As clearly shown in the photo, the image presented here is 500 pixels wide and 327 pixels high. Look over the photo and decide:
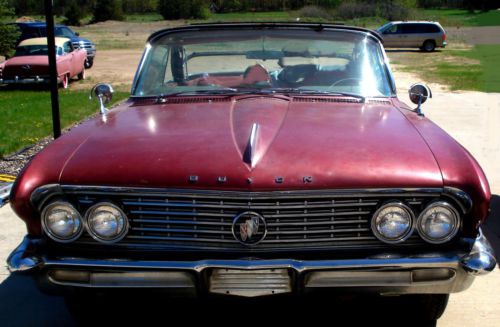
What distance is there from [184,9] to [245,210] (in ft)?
178

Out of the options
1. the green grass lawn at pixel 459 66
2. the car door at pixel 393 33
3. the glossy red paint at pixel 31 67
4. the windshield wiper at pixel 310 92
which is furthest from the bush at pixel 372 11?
the windshield wiper at pixel 310 92

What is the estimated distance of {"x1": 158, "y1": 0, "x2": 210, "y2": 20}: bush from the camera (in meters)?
53.6

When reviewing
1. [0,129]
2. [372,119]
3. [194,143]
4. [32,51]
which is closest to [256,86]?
[372,119]

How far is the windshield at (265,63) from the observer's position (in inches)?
174

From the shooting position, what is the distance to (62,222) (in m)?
3.10

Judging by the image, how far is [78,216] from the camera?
122 inches

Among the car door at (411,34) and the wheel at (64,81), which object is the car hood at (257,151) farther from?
the car door at (411,34)

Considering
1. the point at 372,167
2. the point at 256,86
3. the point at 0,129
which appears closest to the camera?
the point at 372,167

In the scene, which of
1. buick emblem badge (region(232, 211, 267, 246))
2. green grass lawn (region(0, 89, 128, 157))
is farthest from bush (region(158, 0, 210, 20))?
buick emblem badge (region(232, 211, 267, 246))

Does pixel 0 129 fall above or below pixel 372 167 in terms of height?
below

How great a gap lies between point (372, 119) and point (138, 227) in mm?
1424

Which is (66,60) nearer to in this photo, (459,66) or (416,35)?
(459,66)

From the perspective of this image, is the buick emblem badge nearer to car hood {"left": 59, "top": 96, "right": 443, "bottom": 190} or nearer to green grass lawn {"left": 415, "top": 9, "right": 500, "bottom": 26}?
car hood {"left": 59, "top": 96, "right": 443, "bottom": 190}

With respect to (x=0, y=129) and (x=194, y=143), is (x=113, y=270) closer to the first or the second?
(x=194, y=143)
